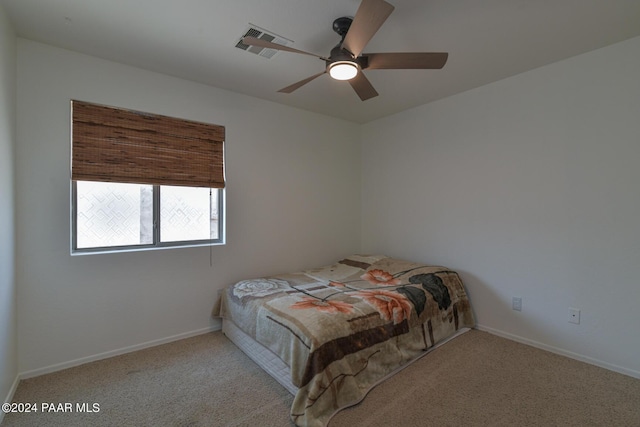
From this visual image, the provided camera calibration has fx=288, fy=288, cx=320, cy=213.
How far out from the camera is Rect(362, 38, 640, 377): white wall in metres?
2.28

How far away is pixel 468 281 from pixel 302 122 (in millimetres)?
2763

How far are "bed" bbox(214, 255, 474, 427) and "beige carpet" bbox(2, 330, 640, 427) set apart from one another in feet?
0.38

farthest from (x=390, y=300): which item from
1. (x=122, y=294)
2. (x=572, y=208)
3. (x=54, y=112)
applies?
(x=54, y=112)

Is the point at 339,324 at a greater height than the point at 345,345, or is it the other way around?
the point at 339,324

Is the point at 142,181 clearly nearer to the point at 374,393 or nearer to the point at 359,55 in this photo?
the point at 359,55

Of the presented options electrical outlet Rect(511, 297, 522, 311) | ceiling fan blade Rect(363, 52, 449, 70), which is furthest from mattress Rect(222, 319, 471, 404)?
ceiling fan blade Rect(363, 52, 449, 70)

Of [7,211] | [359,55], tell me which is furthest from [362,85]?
[7,211]

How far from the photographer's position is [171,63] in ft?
8.45

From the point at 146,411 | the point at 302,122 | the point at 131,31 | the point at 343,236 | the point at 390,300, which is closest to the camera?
the point at 146,411

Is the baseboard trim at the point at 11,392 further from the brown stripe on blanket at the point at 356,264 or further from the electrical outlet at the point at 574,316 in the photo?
the electrical outlet at the point at 574,316

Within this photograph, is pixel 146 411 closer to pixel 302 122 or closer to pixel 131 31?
pixel 131 31

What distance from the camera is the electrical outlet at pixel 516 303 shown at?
9.22ft

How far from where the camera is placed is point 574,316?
Answer: 249 centimetres

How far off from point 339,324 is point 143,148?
2333 mm
